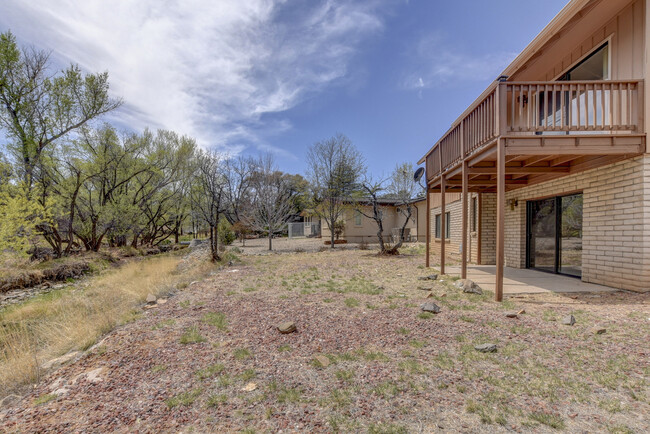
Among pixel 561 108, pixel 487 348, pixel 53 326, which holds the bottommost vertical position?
pixel 53 326

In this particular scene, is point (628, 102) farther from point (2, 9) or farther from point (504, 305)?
point (2, 9)

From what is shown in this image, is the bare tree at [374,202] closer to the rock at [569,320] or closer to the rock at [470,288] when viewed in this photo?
the rock at [470,288]

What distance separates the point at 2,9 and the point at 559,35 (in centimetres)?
1449

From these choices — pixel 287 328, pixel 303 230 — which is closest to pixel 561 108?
pixel 287 328

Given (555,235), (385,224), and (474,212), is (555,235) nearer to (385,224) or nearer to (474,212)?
(474,212)

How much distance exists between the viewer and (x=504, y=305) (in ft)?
15.4

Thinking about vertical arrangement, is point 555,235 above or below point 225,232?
above

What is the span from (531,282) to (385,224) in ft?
50.6

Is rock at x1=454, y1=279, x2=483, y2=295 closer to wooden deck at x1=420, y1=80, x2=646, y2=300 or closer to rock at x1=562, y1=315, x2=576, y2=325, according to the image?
wooden deck at x1=420, y1=80, x2=646, y2=300

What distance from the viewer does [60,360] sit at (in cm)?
324

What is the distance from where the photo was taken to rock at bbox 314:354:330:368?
9.46ft

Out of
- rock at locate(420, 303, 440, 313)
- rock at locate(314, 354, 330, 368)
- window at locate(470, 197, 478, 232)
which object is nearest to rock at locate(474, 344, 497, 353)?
rock at locate(420, 303, 440, 313)

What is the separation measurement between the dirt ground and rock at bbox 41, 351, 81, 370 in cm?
24

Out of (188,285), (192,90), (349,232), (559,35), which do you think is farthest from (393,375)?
(349,232)
